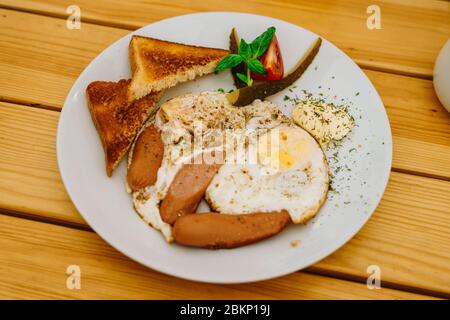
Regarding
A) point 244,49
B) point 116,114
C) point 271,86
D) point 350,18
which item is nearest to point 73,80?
point 116,114

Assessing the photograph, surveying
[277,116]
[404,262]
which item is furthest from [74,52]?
[404,262]

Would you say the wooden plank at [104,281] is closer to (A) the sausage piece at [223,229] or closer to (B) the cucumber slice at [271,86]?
(A) the sausage piece at [223,229]

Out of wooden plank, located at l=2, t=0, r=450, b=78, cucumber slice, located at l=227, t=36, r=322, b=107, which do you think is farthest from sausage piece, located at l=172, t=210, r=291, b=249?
wooden plank, located at l=2, t=0, r=450, b=78

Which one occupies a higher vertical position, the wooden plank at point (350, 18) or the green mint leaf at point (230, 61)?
the wooden plank at point (350, 18)

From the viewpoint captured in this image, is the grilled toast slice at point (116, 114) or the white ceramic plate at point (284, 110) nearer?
the white ceramic plate at point (284, 110)

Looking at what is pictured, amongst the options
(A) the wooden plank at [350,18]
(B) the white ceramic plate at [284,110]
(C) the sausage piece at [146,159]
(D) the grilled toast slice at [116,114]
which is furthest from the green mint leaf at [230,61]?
(A) the wooden plank at [350,18]

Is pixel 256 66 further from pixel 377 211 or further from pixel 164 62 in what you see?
pixel 377 211

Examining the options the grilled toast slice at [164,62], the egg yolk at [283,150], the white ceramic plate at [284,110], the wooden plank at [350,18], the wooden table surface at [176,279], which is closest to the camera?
the white ceramic plate at [284,110]
